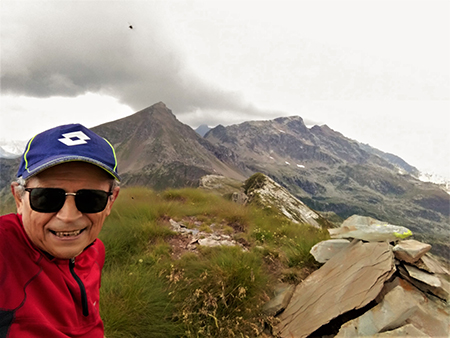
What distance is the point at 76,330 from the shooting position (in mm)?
2188

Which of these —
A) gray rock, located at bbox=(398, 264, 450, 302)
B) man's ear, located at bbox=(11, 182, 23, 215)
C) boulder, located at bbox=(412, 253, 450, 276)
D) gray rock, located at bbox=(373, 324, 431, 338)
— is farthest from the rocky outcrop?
man's ear, located at bbox=(11, 182, 23, 215)

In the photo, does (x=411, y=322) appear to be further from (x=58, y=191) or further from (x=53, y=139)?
(x=53, y=139)

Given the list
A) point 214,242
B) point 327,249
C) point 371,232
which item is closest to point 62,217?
point 214,242

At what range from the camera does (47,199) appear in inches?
84.5

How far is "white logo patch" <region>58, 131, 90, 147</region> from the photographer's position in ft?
6.97

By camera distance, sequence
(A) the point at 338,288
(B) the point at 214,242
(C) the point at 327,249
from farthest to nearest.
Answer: (B) the point at 214,242 → (C) the point at 327,249 → (A) the point at 338,288

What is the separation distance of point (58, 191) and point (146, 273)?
3.63 metres

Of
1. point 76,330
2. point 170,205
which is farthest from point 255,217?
point 76,330

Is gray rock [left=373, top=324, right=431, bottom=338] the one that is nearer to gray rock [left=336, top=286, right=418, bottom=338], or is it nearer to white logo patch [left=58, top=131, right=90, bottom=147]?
gray rock [left=336, top=286, right=418, bottom=338]

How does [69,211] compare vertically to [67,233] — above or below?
above

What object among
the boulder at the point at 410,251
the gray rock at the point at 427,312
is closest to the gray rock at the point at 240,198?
the boulder at the point at 410,251

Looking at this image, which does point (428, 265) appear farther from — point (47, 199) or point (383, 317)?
point (47, 199)

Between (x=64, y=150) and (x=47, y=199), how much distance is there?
55 cm

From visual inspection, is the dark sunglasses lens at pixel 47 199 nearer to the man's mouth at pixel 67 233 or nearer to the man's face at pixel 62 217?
the man's face at pixel 62 217
